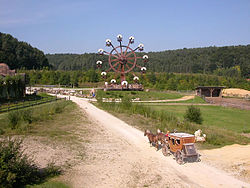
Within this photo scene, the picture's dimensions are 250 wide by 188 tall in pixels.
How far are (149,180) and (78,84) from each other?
56915mm

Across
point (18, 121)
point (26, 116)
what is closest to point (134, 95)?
point (26, 116)

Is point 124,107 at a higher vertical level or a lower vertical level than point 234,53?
lower

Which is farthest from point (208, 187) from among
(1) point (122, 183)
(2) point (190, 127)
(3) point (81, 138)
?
(2) point (190, 127)

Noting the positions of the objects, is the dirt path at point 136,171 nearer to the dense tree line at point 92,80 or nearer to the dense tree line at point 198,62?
the dense tree line at point 92,80

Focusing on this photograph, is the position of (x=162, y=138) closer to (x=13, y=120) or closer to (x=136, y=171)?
(x=136, y=171)

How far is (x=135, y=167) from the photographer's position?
33.6 ft

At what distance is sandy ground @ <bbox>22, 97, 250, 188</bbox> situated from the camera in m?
8.82

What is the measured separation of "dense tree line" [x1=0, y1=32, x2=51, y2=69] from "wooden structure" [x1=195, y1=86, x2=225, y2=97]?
7445 centimetres

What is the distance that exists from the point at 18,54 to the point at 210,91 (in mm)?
86984

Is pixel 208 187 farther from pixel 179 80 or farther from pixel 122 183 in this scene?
pixel 179 80

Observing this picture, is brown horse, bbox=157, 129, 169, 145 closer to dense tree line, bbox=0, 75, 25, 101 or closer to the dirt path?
the dirt path

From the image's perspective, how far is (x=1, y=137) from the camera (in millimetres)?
13578

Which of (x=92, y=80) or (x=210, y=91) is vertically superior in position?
(x=92, y=80)

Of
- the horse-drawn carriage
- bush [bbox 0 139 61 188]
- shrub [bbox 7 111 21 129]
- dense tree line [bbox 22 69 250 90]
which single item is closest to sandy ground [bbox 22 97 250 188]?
the horse-drawn carriage
